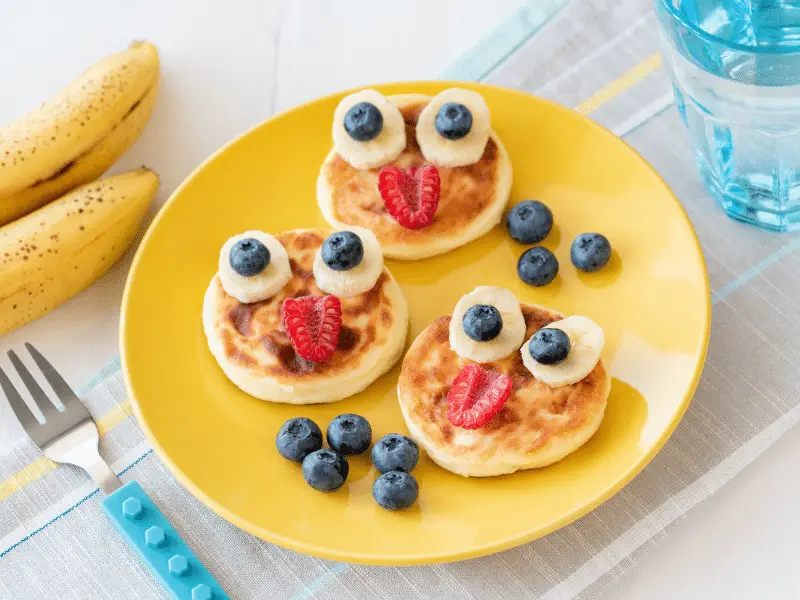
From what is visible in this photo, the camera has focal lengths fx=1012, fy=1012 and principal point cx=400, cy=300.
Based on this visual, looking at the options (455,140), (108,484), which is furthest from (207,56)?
(108,484)

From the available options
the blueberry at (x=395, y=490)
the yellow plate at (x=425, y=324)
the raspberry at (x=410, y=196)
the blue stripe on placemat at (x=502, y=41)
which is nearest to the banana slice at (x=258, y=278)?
the yellow plate at (x=425, y=324)

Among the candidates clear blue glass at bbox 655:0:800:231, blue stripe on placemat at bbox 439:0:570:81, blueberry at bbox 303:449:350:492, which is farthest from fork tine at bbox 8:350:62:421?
clear blue glass at bbox 655:0:800:231

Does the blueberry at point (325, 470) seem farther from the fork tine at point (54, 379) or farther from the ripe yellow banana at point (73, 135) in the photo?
the ripe yellow banana at point (73, 135)

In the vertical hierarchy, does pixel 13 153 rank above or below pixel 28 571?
above

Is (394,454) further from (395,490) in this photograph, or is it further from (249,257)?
(249,257)

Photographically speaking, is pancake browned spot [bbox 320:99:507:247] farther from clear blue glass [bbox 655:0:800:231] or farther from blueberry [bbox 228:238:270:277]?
clear blue glass [bbox 655:0:800:231]

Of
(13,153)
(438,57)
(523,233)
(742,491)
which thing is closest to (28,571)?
(13,153)

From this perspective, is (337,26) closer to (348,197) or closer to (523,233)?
(348,197)

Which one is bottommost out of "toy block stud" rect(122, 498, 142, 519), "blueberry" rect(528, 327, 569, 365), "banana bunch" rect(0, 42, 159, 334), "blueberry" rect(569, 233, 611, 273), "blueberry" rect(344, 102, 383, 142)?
"blueberry" rect(569, 233, 611, 273)
